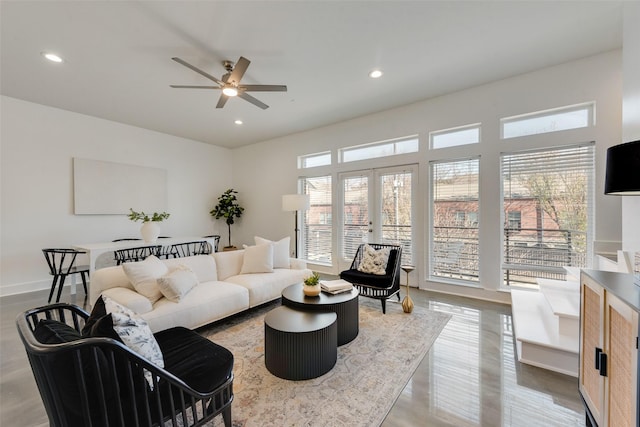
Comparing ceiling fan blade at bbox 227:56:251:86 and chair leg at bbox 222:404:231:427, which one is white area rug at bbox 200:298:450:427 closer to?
chair leg at bbox 222:404:231:427

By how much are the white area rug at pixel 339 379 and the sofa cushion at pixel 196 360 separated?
0.42m

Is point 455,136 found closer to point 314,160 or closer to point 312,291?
point 314,160

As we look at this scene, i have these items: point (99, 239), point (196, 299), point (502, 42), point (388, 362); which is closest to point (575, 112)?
point (502, 42)

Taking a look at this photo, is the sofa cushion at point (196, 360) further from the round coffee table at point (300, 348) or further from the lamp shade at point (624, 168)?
the lamp shade at point (624, 168)

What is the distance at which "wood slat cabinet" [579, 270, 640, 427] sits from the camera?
1041mm

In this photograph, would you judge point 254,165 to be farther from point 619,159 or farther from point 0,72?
point 619,159

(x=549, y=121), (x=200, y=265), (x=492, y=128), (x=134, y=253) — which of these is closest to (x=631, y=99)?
(x=549, y=121)

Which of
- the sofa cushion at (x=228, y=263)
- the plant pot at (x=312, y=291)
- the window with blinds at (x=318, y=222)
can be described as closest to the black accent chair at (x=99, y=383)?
the plant pot at (x=312, y=291)

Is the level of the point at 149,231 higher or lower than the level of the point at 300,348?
higher

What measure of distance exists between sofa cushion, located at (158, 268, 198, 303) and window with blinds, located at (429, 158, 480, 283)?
12.0ft

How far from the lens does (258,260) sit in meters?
3.64

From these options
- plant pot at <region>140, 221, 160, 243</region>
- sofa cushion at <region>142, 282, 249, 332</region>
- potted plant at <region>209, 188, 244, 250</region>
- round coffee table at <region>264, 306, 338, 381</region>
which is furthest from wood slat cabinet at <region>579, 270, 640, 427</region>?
potted plant at <region>209, 188, 244, 250</region>

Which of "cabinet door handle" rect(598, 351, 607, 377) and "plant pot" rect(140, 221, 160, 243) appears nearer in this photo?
"cabinet door handle" rect(598, 351, 607, 377)

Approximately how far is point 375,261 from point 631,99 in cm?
296
